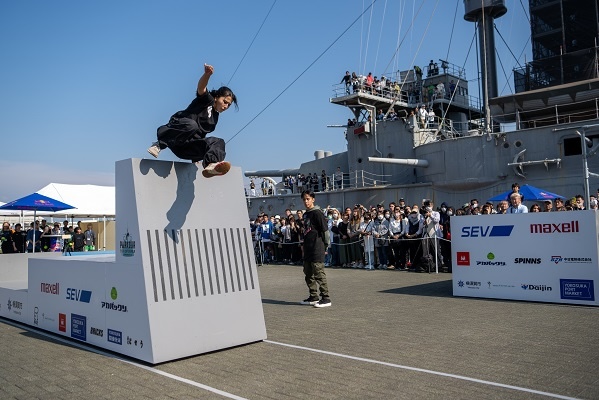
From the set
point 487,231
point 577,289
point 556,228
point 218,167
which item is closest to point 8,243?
point 218,167

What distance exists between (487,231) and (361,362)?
5321 millimetres

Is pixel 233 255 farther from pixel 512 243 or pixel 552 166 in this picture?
pixel 552 166

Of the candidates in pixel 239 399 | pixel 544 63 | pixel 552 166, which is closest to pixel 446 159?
pixel 552 166

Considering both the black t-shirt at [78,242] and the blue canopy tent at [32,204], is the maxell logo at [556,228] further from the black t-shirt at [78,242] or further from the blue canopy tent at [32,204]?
the black t-shirt at [78,242]

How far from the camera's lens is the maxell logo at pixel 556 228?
828 cm

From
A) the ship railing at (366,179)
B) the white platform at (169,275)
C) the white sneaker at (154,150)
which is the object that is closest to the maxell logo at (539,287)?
the white platform at (169,275)

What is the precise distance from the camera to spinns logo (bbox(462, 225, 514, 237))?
905 centimetres

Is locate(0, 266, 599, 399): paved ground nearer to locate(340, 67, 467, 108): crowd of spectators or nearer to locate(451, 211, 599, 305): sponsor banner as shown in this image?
locate(451, 211, 599, 305): sponsor banner

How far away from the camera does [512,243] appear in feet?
29.4

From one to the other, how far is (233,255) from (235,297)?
0.52m

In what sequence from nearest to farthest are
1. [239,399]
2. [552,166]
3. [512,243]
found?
[239,399] < [512,243] < [552,166]

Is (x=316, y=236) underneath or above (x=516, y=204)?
underneath

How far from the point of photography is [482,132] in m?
24.6

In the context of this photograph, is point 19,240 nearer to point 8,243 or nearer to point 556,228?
point 8,243
